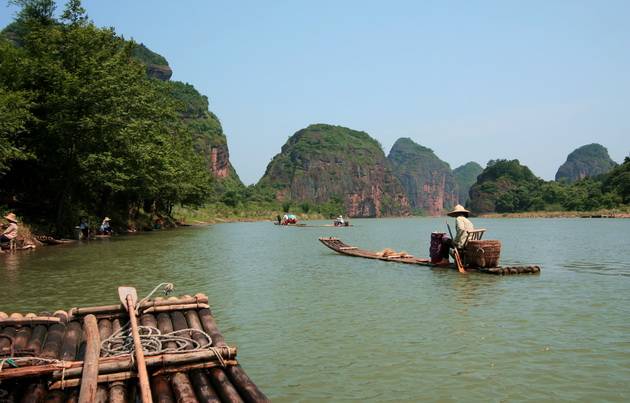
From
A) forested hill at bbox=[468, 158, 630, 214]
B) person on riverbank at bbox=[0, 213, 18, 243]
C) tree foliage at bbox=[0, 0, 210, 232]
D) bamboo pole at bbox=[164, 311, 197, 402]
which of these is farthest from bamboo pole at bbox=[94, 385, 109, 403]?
forested hill at bbox=[468, 158, 630, 214]

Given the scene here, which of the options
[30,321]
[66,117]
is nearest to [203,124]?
[66,117]

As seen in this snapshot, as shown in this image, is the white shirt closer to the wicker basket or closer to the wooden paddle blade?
the wicker basket

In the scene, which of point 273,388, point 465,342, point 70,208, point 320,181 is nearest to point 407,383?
point 273,388

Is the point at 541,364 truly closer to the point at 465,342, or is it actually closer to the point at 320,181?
the point at 465,342

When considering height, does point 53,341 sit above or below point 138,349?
Result: below

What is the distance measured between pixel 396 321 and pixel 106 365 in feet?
16.6

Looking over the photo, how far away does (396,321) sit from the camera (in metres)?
8.34

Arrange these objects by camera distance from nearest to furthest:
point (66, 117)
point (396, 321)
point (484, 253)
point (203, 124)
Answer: point (396, 321), point (484, 253), point (66, 117), point (203, 124)

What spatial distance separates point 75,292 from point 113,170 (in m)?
17.3

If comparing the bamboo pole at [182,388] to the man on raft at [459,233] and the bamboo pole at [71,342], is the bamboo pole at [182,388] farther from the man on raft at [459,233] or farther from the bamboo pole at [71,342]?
the man on raft at [459,233]

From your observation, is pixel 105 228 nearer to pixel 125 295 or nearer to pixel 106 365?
pixel 125 295

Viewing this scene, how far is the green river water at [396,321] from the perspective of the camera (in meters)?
5.47

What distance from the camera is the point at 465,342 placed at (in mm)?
7035

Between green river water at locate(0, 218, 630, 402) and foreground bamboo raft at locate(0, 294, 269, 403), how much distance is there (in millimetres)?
926
